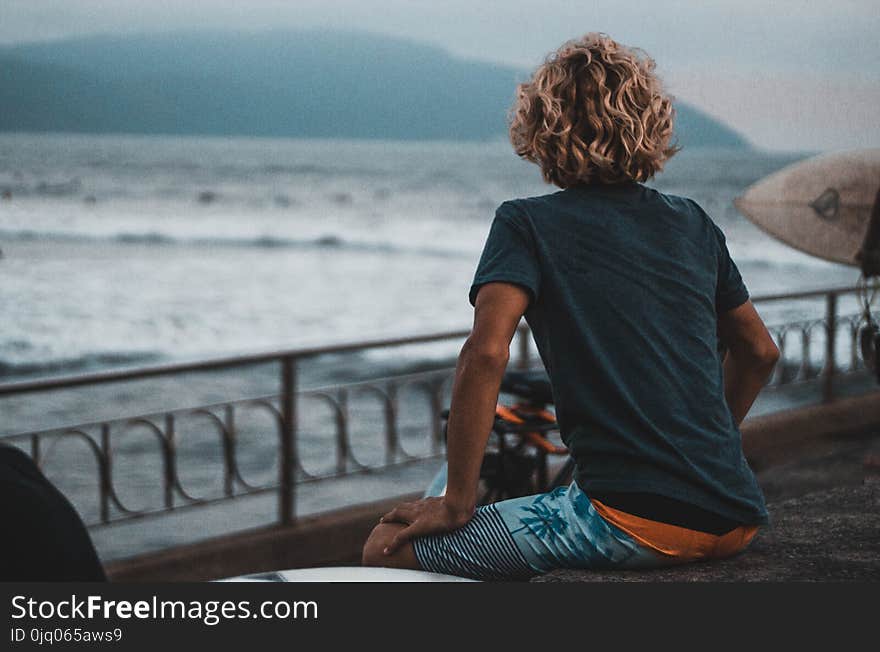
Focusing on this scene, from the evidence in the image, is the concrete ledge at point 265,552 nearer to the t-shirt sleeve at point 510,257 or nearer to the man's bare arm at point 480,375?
the man's bare arm at point 480,375

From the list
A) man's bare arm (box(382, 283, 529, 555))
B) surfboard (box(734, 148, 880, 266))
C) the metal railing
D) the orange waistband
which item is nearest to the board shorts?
the orange waistband

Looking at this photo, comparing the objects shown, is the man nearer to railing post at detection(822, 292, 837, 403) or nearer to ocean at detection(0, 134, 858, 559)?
ocean at detection(0, 134, 858, 559)

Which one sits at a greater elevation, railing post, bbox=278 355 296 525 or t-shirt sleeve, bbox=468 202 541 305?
t-shirt sleeve, bbox=468 202 541 305

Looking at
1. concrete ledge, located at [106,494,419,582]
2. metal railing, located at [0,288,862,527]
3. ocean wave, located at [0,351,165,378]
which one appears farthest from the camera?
ocean wave, located at [0,351,165,378]

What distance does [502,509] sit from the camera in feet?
6.89

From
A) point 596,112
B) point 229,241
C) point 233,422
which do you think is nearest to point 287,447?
point 233,422

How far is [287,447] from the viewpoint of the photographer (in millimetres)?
5430

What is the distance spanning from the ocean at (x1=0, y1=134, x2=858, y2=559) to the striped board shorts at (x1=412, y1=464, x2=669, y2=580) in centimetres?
212

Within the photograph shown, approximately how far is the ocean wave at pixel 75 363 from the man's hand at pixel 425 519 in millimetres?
14864

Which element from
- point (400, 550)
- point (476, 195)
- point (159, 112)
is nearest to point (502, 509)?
point (400, 550)

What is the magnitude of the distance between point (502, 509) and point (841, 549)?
3.50 ft

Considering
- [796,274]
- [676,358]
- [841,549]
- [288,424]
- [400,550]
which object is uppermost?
[676,358]

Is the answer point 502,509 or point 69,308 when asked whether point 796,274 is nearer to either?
point 69,308

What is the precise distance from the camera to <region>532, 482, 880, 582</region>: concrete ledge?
7.13ft
